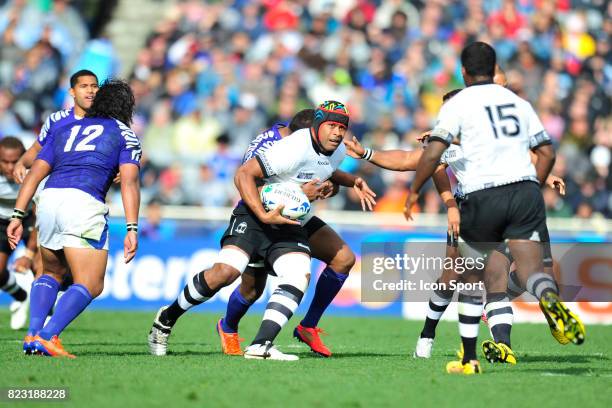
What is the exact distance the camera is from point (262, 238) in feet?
33.6

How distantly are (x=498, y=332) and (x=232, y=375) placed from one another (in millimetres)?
2781

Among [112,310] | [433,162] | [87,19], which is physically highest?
[87,19]

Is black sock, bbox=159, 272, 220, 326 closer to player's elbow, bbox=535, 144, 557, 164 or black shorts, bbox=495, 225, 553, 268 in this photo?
black shorts, bbox=495, 225, 553, 268

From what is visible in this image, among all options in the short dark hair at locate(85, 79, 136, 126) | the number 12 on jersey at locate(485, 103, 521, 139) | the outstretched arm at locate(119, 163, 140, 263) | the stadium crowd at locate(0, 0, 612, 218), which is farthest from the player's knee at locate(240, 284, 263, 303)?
the stadium crowd at locate(0, 0, 612, 218)

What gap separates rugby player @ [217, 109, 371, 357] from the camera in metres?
10.9

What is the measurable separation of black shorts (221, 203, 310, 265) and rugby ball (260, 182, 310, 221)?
253mm

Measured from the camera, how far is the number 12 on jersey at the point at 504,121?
866 cm

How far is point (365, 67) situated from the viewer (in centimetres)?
2278

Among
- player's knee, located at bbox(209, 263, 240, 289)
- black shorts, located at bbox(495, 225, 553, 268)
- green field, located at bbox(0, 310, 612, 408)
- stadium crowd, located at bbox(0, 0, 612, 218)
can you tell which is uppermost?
stadium crowd, located at bbox(0, 0, 612, 218)

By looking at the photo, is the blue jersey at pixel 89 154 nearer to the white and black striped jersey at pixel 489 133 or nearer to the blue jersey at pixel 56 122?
the blue jersey at pixel 56 122

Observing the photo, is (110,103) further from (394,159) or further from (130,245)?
(394,159)

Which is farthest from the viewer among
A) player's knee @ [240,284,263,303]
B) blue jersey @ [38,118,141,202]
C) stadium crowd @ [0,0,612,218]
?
stadium crowd @ [0,0,612,218]

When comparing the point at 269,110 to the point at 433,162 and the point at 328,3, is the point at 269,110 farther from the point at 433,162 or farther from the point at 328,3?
the point at 433,162

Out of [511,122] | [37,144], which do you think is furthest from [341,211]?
[511,122]
